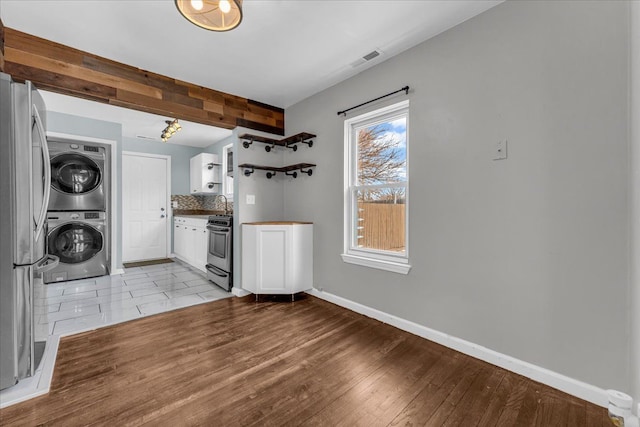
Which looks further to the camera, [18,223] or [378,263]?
[378,263]

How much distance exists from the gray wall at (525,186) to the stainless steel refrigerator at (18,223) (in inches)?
102

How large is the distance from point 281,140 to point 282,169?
0.40 meters

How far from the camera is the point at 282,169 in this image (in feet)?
12.1

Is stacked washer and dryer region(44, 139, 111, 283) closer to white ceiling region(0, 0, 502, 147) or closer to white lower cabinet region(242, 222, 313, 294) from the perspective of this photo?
white ceiling region(0, 0, 502, 147)

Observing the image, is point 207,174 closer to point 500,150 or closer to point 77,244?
point 77,244

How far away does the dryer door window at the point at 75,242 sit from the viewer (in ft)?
13.0

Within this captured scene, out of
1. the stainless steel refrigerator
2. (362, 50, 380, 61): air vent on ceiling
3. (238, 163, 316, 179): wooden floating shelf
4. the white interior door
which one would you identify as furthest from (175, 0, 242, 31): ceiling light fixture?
the white interior door

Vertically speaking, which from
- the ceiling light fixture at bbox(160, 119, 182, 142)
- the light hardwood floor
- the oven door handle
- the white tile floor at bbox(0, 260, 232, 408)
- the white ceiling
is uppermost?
the white ceiling

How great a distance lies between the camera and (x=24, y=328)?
5.59 ft

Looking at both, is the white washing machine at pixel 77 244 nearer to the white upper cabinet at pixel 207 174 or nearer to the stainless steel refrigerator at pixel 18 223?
the white upper cabinet at pixel 207 174

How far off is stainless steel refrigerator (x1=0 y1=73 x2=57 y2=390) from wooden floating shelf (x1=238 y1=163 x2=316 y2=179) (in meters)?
1.92

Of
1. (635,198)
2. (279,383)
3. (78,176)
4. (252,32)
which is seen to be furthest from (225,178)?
(635,198)

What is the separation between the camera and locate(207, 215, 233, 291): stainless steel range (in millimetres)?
3549

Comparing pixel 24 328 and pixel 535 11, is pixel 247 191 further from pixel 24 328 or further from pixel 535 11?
pixel 535 11
